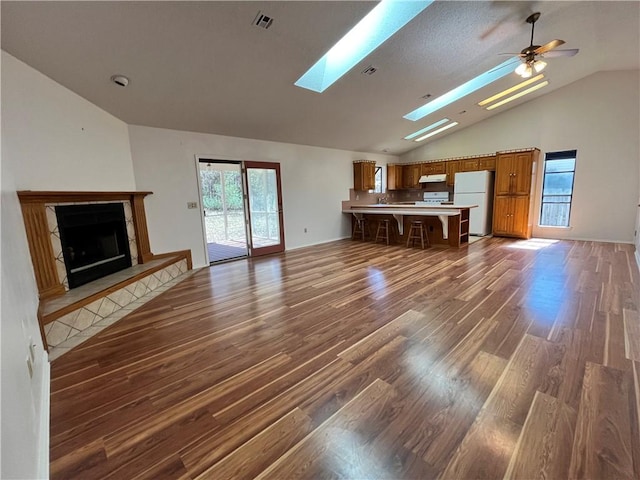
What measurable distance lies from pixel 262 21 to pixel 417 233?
490 cm

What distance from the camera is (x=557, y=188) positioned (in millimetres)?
6348

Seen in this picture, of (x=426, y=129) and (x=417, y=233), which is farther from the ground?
(x=426, y=129)

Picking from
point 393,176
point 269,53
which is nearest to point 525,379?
point 269,53

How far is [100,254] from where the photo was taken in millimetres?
3523

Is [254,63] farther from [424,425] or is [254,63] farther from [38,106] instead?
[424,425]

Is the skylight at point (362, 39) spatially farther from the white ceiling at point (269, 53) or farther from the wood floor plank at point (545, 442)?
the wood floor plank at point (545, 442)

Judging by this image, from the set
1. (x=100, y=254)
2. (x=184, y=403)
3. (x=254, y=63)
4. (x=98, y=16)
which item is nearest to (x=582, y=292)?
(x=184, y=403)

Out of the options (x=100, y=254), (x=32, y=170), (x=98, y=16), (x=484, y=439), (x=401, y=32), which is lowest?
(x=484, y=439)

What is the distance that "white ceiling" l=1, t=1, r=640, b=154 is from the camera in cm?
238

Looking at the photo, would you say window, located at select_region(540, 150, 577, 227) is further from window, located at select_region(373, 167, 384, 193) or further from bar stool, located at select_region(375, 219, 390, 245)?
window, located at select_region(373, 167, 384, 193)

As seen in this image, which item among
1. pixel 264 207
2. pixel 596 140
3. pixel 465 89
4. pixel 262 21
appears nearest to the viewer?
pixel 262 21

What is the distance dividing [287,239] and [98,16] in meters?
4.57

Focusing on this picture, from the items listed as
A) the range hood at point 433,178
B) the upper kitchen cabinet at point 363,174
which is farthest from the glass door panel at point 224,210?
the range hood at point 433,178

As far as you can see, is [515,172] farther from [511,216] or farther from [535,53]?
[535,53]
